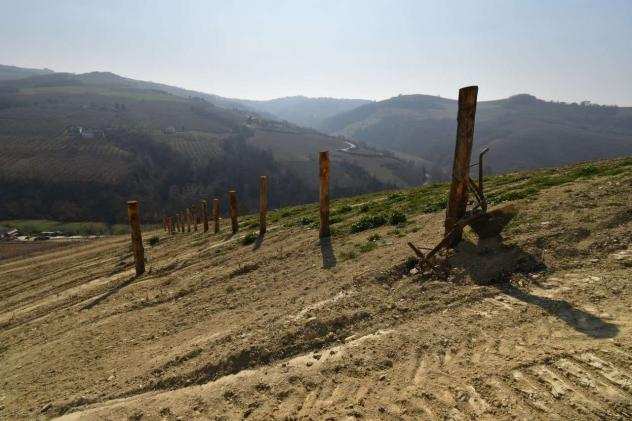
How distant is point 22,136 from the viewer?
11038 cm

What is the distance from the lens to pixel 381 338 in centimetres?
629

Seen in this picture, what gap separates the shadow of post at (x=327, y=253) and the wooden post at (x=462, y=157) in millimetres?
3147

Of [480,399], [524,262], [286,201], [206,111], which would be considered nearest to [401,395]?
[480,399]

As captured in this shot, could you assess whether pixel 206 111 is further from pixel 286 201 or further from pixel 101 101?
pixel 286 201

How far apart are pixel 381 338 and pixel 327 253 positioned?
17.2 ft

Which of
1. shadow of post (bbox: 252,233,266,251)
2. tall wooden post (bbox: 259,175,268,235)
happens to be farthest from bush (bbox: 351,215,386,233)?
tall wooden post (bbox: 259,175,268,235)

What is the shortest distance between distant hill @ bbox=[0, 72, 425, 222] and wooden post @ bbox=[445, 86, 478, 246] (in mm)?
57011

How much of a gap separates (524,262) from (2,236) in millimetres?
74093

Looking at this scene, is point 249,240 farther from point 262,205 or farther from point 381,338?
point 381,338

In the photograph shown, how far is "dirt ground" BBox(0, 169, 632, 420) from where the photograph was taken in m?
4.73

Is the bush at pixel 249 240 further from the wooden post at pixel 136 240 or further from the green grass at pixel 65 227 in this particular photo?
the green grass at pixel 65 227

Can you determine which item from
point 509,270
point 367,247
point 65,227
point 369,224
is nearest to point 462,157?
point 509,270

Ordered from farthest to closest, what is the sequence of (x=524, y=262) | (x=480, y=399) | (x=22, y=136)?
(x=22, y=136)
(x=524, y=262)
(x=480, y=399)

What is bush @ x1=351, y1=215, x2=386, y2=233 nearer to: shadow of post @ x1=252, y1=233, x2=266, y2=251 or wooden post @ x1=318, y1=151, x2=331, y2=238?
wooden post @ x1=318, y1=151, x2=331, y2=238
